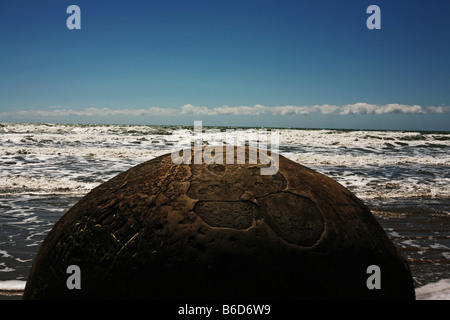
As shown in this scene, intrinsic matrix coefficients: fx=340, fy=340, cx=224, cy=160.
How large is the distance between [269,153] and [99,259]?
1081 millimetres

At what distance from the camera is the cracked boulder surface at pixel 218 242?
4.47 feet

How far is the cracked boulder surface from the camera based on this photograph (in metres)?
1.36

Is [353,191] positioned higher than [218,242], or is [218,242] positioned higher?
[218,242]

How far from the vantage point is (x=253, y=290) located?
1.33 metres

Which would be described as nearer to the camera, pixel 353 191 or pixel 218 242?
pixel 218 242

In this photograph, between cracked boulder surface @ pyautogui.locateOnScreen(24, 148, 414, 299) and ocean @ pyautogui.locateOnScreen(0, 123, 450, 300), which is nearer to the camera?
cracked boulder surface @ pyautogui.locateOnScreen(24, 148, 414, 299)

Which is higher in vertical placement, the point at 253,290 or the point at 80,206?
the point at 80,206

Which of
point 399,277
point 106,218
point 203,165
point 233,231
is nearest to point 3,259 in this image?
point 106,218

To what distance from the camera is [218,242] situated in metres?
1.40

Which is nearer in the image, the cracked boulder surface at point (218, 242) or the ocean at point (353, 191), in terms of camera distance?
the cracked boulder surface at point (218, 242)

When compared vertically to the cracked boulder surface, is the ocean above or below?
below
